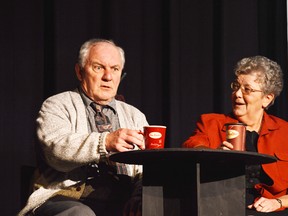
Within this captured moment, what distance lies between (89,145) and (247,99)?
102cm

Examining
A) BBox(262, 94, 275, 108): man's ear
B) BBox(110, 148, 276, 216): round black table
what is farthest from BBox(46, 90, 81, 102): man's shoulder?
BBox(262, 94, 275, 108): man's ear

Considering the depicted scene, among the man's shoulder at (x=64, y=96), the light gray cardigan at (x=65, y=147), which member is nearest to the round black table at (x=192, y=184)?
the light gray cardigan at (x=65, y=147)

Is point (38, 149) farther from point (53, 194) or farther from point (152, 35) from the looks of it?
point (152, 35)

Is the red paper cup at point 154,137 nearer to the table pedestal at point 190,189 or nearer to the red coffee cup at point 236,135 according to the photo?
the table pedestal at point 190,189

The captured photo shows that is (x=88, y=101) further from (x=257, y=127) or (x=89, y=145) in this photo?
(x=257, y=127)

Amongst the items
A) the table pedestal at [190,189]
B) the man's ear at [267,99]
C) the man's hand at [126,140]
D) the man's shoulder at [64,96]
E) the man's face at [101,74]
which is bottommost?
the table pedestal at [190,189]

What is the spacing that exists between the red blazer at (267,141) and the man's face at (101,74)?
18.4 inches

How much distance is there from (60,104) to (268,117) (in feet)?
3.84

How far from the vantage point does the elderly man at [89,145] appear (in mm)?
2775

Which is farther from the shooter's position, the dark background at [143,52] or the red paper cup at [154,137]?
the dark background at [143,52]

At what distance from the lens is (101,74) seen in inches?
125

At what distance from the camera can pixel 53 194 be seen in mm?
2930

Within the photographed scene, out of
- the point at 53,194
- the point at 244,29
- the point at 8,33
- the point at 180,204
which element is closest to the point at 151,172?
the point at 180,204

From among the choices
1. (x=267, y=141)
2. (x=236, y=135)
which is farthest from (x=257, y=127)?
(x=236, y=135)
